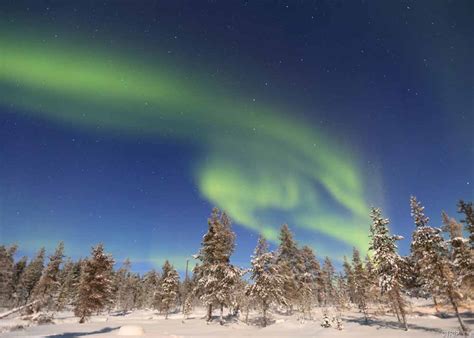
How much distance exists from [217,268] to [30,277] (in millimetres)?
70282

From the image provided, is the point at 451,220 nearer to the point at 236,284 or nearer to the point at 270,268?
the point at 270,268

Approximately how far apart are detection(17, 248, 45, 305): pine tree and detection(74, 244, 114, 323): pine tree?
51558 millimetres

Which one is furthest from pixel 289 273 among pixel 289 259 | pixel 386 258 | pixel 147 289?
pixel 147 289

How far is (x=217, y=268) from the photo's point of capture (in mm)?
37875

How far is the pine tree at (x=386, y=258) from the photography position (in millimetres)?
33750

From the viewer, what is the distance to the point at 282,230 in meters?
52.2

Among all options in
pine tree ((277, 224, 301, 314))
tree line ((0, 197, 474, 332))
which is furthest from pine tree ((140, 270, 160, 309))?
pine tree ((277, 224, 301, 314))

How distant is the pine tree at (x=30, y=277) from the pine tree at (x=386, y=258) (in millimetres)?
84580

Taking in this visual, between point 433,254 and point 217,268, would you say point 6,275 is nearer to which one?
point 217,268

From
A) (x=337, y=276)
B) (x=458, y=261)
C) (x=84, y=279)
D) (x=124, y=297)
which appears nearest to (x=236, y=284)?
(x=84, y=279)

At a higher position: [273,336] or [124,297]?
[124,297]

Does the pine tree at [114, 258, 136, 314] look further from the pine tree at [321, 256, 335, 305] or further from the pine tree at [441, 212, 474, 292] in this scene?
the pine tree at [441, 212, 474, 292]

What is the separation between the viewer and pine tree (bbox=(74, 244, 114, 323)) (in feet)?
129

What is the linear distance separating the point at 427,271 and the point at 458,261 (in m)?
6.13
